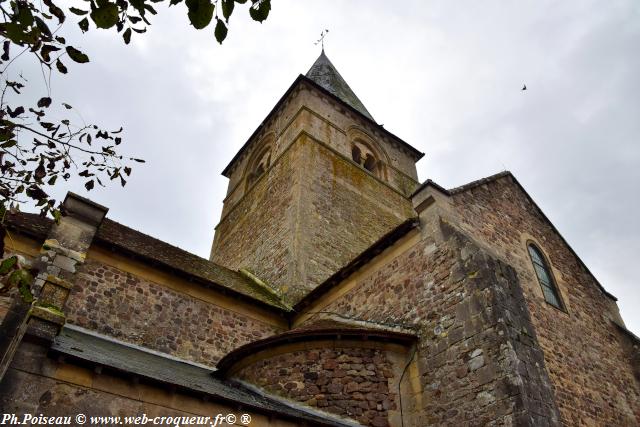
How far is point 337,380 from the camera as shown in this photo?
7.48 metres

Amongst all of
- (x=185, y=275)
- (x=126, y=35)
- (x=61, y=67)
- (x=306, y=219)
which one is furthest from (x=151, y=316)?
(x=126, y=35)

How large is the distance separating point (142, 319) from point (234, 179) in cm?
1381

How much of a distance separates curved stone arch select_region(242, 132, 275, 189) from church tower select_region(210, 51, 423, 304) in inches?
2.0

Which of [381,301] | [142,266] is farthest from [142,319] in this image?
[381,301]

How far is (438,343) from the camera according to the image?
7.50m

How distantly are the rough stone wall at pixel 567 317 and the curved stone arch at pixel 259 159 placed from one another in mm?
11583

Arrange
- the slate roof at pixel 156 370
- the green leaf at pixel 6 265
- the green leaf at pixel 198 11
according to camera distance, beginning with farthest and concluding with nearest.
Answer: the slate roof at pixel 156 370, the green leaf at pixel 6 265, the green leaf at pixel 198 11

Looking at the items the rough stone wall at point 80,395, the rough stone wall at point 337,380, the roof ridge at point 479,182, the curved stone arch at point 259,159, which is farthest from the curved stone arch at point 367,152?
the rough stone wall at point 80,395

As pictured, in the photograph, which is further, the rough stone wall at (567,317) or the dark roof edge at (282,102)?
the dark roof edge at (282,102)

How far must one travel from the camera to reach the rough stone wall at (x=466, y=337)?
628 centimetres

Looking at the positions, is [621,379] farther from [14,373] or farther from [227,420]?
[14,373]

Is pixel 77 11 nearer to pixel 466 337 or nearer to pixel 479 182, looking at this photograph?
pixel 466 337

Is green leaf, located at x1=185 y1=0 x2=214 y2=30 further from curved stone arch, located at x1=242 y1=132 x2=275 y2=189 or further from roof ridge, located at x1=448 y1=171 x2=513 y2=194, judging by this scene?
curved stone arch, located at x1=242 y1=132 x2=275 y2=189

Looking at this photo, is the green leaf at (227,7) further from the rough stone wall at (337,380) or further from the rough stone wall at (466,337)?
the rough stone wall at (337,380)
